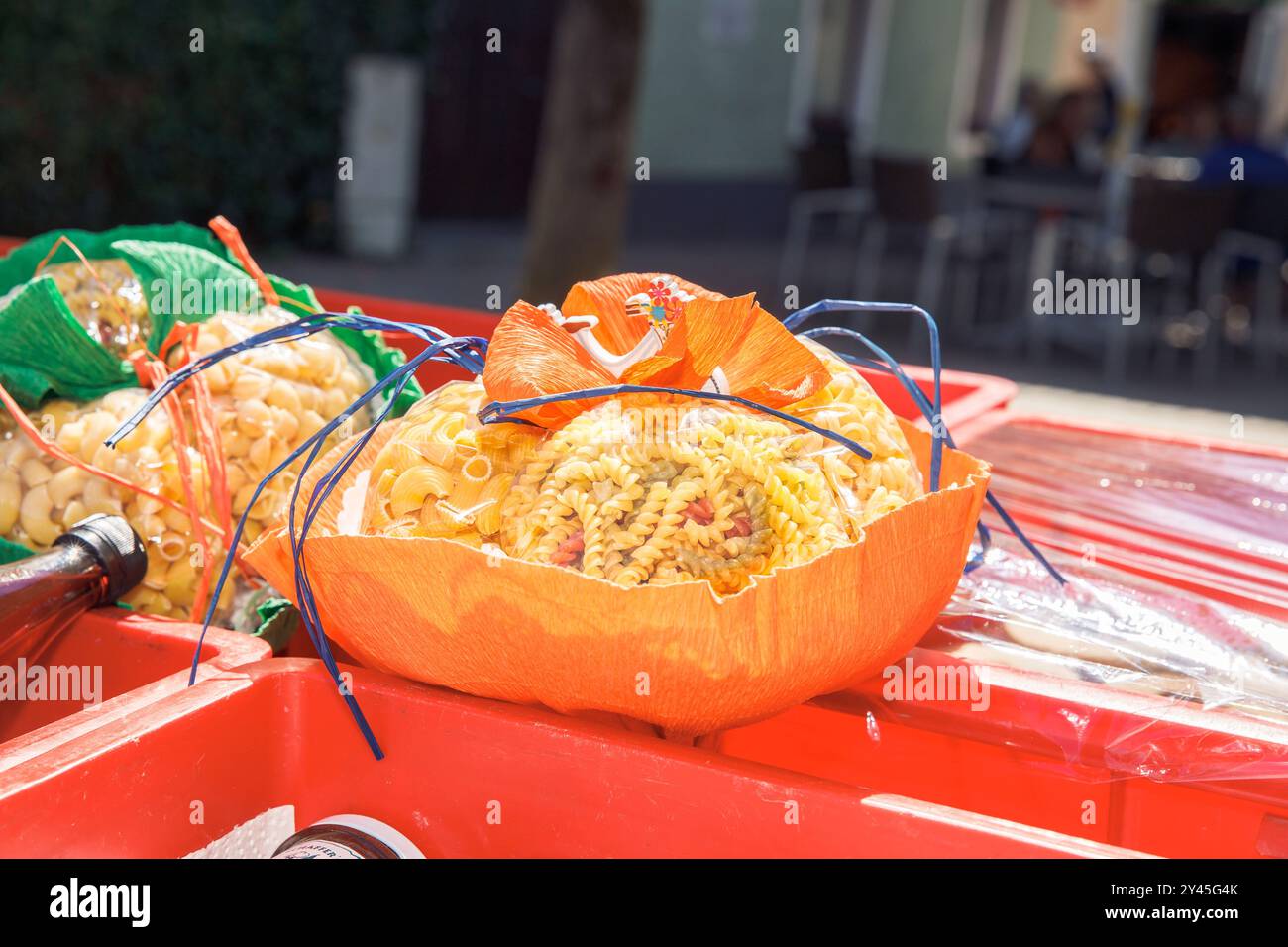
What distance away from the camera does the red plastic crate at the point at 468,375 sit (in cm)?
220

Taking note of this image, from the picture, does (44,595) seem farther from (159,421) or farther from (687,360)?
(687,360)

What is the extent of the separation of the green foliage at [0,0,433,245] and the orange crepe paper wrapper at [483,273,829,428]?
7.94m

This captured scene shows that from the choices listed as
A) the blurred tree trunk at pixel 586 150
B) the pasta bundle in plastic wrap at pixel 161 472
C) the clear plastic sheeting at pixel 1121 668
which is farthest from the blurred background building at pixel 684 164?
the clear plastic sheeting at pixel 1121 668

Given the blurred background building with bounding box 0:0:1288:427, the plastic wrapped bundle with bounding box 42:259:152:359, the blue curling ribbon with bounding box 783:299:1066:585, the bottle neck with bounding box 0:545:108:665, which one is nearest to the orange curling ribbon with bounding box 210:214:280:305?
the plastic wrapped bundle with bounding box 42:259:152:359

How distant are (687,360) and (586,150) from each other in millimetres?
5778

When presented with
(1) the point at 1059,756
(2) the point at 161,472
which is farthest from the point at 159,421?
(1) the point at 1059,756

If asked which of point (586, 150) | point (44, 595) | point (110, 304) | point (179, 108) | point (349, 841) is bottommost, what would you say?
point (349, 841)

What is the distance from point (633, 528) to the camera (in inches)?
46.4

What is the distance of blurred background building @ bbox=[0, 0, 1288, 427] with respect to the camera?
7770mm

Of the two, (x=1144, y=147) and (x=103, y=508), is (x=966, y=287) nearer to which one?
(x=1144, y=147)

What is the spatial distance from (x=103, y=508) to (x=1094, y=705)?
1.10 metres

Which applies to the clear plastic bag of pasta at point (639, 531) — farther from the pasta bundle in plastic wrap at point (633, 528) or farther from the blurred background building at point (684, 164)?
the blurred background building at point (684, 164)
